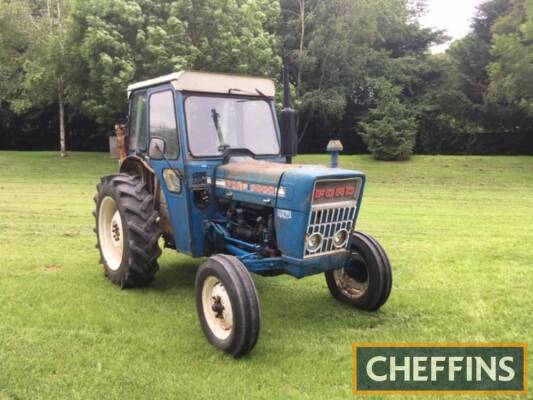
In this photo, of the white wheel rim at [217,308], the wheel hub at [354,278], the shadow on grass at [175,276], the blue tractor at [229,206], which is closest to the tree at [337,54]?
the shadow on grass at [175,276]

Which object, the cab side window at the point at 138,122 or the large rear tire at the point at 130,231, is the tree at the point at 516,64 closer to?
the cab side window at the point at 138,122

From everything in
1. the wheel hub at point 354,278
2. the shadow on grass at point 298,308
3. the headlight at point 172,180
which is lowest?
the shadow on grass at point 298,308

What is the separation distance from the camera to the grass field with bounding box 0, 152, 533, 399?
12.1 feet

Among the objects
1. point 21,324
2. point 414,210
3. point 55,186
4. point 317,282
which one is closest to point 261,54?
point 55,186

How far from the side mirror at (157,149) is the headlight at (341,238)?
199 centimetres

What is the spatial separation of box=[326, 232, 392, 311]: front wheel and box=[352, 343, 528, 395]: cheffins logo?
0.76m

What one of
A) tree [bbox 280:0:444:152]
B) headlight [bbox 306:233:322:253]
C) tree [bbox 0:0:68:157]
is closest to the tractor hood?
headlight [bbox 306:233:322:253]

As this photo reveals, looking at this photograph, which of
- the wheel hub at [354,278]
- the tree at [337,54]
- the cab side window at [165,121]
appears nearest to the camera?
the wheel hub at [354,278]

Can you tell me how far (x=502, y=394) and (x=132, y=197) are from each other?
152 inches

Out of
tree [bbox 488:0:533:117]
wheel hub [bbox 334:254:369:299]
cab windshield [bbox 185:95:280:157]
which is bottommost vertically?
wheel hub [bbox 334:254:369:299]

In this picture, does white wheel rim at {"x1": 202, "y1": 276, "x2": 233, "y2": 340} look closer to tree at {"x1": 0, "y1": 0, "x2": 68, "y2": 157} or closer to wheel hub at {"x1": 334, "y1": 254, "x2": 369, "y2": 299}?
wheel hub at {"x1": 334, "y1": 254, "x2": 369, "y2": 299}

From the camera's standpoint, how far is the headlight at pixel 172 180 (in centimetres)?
531

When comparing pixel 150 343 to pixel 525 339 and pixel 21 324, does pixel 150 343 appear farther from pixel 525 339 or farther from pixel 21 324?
pixel 525 339

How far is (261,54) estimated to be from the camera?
796 inches
